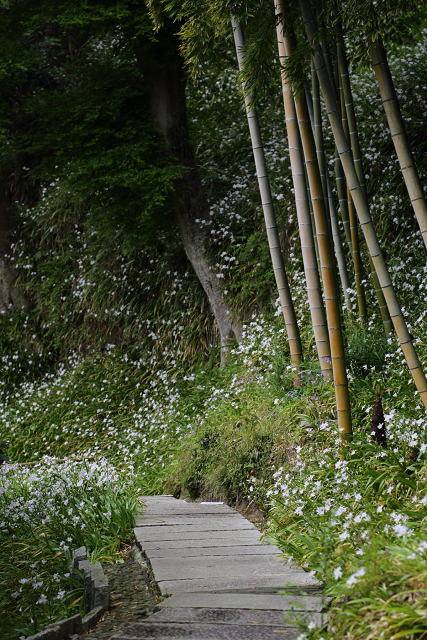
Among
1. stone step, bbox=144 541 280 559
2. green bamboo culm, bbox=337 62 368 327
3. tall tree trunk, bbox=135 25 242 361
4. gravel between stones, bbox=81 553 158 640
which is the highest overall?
tall tree trunk, bbox=135 25 242 361

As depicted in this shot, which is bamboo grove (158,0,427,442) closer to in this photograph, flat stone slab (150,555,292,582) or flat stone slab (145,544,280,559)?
flat stone slab (145,544,280,559)

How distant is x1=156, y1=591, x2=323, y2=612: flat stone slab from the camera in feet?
5.98

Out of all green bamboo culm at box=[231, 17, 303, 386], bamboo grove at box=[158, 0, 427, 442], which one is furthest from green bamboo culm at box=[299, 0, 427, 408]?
green bamboo culm at box=[231, 17, 303, 386]

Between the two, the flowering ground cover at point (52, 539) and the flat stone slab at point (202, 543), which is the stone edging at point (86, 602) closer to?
the flowering ground cover at point (52, 539)

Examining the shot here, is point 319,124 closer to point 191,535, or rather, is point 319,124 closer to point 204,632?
point 191,535

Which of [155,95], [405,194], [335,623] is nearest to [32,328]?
[155,95]

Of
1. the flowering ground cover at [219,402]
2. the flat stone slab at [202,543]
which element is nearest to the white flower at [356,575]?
the flowering ground cover at [219,402]

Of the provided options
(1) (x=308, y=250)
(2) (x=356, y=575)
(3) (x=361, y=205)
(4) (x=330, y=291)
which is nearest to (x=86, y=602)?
(2) (x=356, y=575)

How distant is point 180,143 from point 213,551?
488 cm

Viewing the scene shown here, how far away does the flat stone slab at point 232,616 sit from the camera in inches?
68.4

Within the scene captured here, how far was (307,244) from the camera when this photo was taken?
12.9 ft

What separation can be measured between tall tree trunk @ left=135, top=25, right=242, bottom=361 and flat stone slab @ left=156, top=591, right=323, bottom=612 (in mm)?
4408

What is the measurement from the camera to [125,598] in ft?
7.90

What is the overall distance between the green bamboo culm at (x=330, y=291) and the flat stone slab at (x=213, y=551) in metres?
0.70
